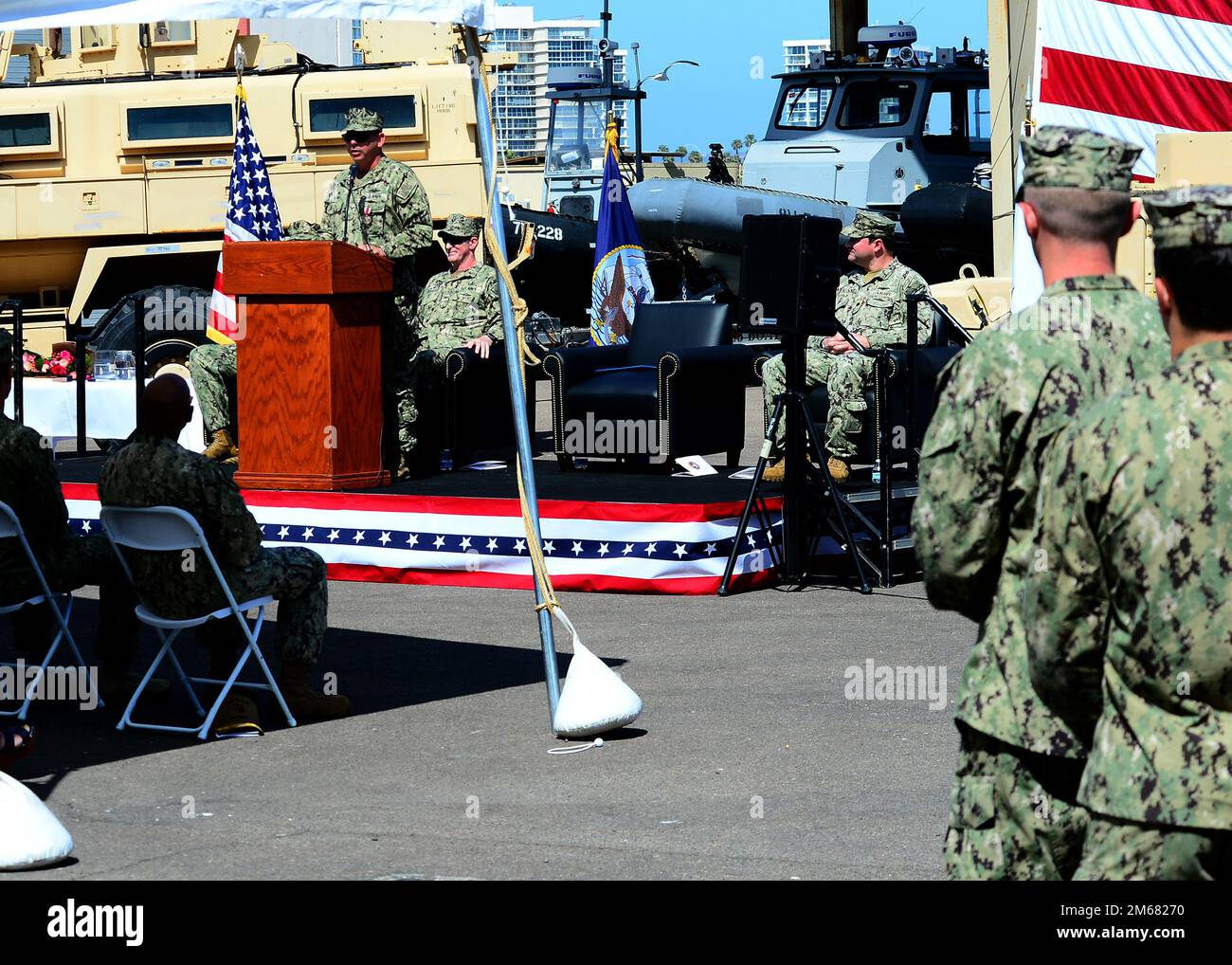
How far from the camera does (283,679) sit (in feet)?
21.2

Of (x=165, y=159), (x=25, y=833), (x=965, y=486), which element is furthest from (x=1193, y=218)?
(x=165, y=159)

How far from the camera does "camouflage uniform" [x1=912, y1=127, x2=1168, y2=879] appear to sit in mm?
2814

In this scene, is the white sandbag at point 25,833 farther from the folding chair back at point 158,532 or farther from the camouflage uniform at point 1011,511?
the camouflage uniform at point 1011,511

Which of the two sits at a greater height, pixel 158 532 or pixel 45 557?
pixel 158 532

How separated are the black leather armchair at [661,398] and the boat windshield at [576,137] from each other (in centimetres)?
1991

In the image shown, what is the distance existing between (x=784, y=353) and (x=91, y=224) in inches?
406

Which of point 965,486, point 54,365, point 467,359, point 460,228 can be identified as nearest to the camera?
point 965,486

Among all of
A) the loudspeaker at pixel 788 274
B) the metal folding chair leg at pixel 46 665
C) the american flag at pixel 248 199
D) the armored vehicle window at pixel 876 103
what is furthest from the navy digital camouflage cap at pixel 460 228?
the armored vehicle window at pixel 876 103

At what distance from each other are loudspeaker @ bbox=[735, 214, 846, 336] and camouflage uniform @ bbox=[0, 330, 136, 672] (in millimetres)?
3406

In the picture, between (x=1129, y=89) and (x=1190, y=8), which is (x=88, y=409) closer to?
(x=1129, y=89)

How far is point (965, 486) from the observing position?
289 centimetres

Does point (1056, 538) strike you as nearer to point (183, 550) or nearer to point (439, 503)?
point (183, 550)

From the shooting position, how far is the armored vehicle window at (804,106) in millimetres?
25125

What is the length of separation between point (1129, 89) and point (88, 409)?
6.96 metres
